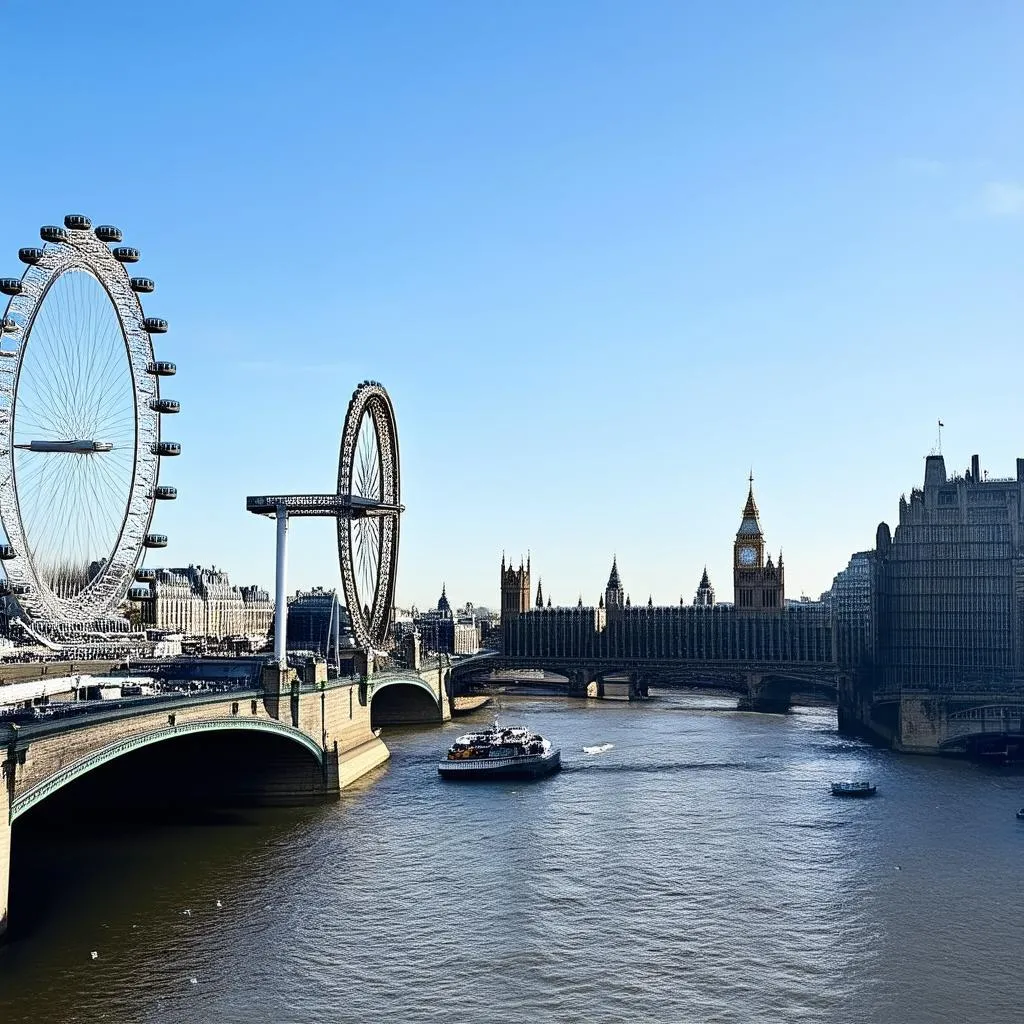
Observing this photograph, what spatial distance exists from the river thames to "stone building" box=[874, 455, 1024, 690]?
214 feet

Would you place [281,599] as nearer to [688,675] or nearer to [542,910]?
[542,910]

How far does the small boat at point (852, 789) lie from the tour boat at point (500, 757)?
2258 centimetres

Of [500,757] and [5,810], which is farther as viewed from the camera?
[500,757]

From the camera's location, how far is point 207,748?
3105 inches

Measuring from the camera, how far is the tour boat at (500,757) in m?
92.6

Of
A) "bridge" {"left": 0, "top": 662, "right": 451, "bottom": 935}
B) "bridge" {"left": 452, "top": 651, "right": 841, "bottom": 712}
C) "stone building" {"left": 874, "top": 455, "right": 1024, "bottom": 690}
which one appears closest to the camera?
"bridge" {"left": 0, "top": 662, "right": 451, "bottom": 935}

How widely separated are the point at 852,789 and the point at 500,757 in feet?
85.5

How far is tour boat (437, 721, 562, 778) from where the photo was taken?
9262 cm

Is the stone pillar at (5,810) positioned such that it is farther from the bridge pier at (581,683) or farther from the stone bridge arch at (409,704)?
the bridge pier at (581,683)

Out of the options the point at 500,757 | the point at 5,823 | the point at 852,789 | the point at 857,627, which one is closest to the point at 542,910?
the point at 5,823

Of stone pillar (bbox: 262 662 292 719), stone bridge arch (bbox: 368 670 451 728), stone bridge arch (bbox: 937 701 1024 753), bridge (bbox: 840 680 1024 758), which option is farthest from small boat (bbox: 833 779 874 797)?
stone bridge arch (bbox: 368 670 451 728)

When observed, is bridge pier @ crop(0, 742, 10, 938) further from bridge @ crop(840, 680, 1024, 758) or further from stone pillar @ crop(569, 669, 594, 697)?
stone pillar @ crop(569, 669, 594, 697)

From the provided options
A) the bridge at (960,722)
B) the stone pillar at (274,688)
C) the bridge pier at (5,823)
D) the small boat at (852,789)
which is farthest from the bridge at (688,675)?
the bridge pier at (5,823)

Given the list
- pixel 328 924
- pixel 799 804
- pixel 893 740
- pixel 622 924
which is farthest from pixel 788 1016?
pixel 893 740
